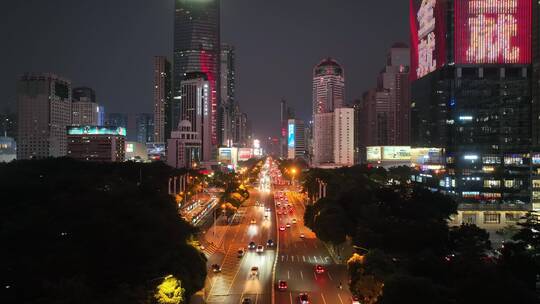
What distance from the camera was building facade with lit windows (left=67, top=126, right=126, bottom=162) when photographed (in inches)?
4067

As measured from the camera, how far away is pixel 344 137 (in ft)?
536

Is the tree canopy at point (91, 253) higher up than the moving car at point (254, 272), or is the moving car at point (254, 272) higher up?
the tree canopy at point (91, 253)

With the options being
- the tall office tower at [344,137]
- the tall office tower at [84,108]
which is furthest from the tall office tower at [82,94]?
the tall office tower at [344,137]

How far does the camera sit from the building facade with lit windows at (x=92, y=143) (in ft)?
339

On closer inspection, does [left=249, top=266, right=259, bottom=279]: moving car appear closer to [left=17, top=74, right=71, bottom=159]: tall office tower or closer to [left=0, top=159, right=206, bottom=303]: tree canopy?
[left=0, top=159, right=206, bottom=303]: tree canopy

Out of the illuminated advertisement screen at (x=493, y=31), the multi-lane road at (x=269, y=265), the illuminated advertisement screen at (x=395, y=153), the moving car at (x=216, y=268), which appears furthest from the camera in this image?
the illuminated advertisement screen at (x=395, y=153)

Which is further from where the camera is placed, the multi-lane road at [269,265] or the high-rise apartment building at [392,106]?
the high-rise apartment building at [392,106]

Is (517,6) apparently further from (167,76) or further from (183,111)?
(167,76)

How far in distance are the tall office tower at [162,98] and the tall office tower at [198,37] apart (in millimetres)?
19901

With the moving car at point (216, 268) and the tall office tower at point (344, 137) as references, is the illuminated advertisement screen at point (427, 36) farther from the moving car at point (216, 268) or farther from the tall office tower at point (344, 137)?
the tall office tower at point (344, 137)

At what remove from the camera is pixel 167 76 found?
7840 inches

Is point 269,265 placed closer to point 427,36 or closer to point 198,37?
point 427,36

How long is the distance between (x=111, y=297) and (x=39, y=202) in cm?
1702

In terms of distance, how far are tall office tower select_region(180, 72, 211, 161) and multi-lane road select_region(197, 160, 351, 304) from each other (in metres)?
99.7
